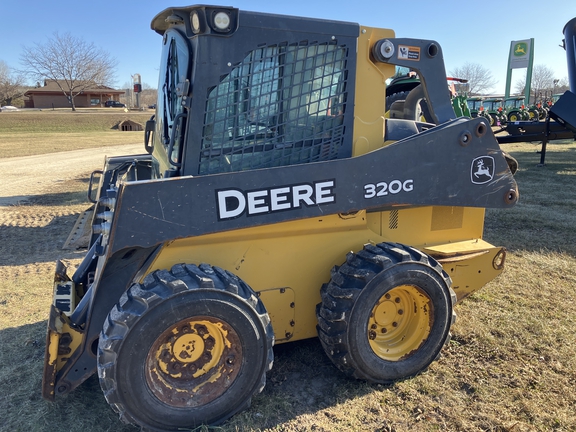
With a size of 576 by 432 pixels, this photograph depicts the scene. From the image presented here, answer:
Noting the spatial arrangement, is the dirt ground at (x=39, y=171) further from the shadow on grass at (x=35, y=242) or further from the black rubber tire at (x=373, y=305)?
the black rubber tire at (x=373, y=305)

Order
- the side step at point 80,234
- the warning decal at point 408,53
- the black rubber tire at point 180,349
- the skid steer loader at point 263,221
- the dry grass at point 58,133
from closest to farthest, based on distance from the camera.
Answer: the black rubber tire at point 180,349
the skid steer loader at point 263,221
the warning decal at point 408,53
the side step at point 80,234
the dry grass at point 58,133

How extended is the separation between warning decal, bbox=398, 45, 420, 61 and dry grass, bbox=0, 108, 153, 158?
18.8 meters

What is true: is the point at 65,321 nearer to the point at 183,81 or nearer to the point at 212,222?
the point at 212,222

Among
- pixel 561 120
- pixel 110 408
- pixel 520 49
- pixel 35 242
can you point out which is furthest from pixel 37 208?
pixel 520 49

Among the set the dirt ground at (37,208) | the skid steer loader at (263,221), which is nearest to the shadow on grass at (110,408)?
the skid steer loader at (263,221)

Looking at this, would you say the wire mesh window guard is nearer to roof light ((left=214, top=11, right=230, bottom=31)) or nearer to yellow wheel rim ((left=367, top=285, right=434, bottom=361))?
roof light ((left=214, top=11, right=230, bottom=31))

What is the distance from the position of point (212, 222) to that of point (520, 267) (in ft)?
14.0

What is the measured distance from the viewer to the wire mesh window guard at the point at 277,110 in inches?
112

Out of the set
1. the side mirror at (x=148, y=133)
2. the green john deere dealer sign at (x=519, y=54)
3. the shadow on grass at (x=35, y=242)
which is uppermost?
the green john deere dealer sign at (x=519, y=54)

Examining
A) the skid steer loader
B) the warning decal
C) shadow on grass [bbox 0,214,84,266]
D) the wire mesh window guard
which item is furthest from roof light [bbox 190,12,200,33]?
shadow on grass [bbox 0,214,84,266]

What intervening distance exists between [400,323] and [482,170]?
126 centimetres

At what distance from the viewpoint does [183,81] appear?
2.77m

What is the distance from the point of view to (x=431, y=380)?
11.0ft

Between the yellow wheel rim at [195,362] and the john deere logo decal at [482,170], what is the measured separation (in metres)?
2.01
